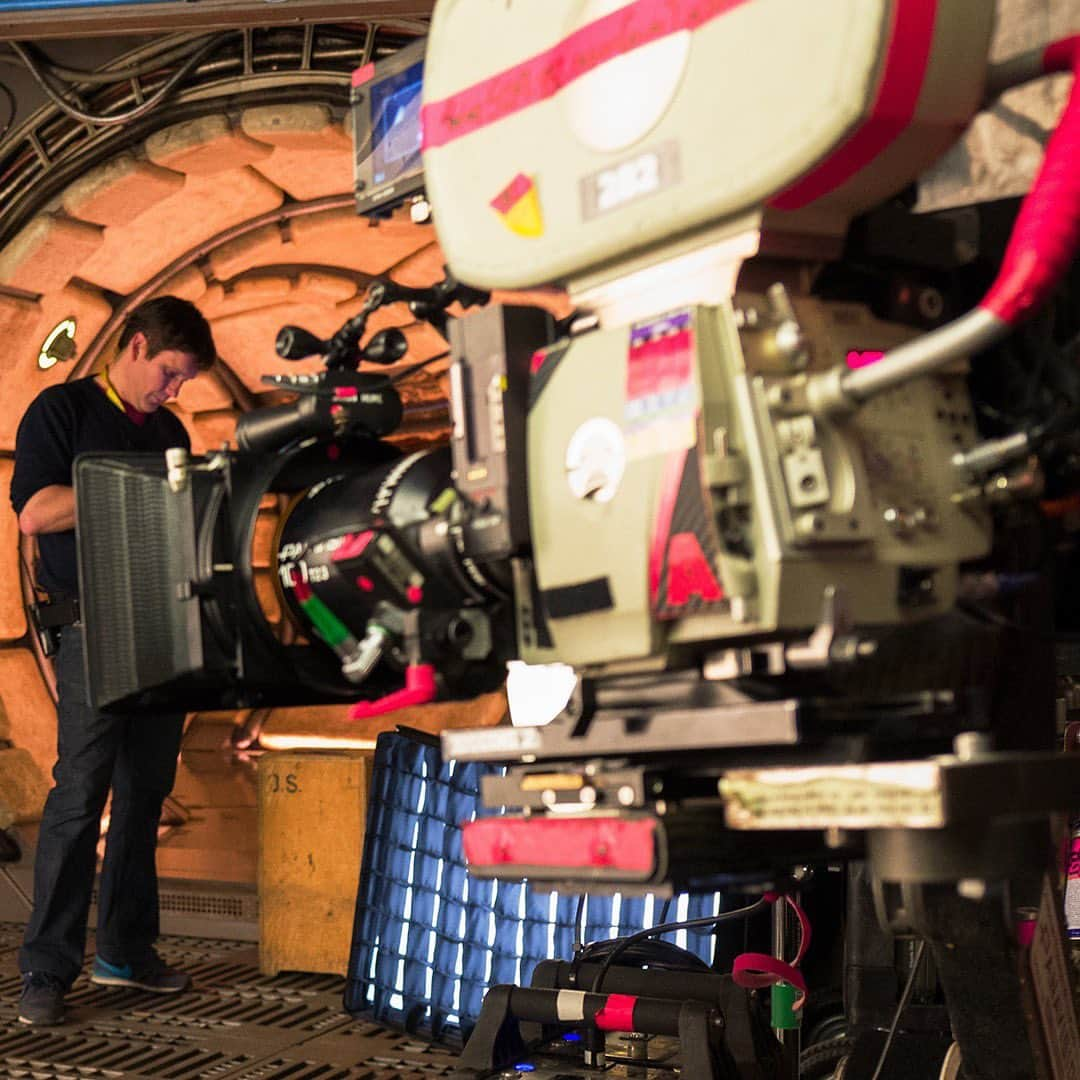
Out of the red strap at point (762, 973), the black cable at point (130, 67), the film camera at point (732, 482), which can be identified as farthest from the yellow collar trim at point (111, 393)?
the red strap at point (762, 973)

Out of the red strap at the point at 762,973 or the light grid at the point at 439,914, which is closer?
the red strap at the point at 762,973

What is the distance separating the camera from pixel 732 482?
1.65m

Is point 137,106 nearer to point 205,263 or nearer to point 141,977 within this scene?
point 205,263

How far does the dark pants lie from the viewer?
3930mm

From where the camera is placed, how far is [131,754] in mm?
4129

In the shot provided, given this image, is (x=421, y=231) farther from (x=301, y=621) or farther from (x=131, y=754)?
(x=301, y=621)

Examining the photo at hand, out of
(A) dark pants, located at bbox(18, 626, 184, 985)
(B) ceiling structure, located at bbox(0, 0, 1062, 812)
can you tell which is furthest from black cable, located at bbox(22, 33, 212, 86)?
(A) dark pants, located at bbox(18, 626, 184, 985)

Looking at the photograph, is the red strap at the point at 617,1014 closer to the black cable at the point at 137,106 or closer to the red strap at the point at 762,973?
the red strap at the point at 762,973

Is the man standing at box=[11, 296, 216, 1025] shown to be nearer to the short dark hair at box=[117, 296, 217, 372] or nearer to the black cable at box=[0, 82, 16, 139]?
the short dark hair at box=[117, 296, 217, 372]

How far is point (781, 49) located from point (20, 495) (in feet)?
9.34

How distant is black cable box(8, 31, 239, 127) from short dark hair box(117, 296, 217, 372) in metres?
0.63

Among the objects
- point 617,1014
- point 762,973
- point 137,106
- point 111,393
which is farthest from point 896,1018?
point 137,106

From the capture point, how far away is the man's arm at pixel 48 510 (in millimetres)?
3820

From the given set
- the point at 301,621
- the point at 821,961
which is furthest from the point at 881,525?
the point at 821,961
